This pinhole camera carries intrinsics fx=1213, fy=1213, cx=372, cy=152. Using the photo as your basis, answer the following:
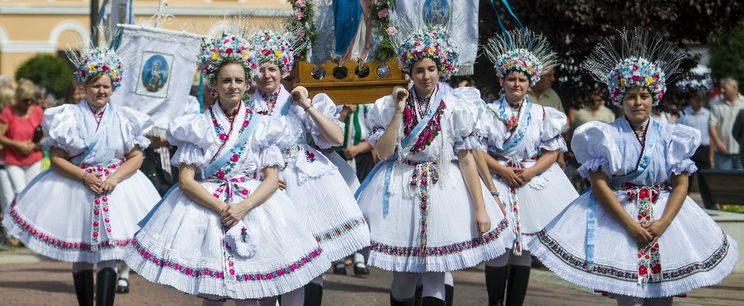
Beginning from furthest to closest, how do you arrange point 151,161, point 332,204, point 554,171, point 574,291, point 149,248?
point 151,161 → point 574,291 → point 554,171 → point 332,204 → point 149,248

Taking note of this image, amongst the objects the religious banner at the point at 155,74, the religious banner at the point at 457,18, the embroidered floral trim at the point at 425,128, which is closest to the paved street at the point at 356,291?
the religious banner at the point at 155,74

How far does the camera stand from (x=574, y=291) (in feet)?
36.1

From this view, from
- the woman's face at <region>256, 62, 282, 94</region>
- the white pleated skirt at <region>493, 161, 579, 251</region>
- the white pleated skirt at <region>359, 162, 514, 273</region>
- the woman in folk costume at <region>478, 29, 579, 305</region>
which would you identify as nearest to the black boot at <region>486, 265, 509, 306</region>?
the woman in folk costume at <region>478, 29, 579, 305</region>

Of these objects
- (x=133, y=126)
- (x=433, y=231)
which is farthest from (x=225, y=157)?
(x=133, y=126)

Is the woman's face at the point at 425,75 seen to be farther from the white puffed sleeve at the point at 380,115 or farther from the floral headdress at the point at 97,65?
the floral headdress at the point at 97,65

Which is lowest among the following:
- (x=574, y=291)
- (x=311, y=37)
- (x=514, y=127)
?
(x=574, y=291)

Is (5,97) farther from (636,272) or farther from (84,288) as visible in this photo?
(636,272)

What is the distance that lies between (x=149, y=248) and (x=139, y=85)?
15.8ft

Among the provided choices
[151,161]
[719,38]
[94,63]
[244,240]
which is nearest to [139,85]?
[151,161]

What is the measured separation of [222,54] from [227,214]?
0.92 m

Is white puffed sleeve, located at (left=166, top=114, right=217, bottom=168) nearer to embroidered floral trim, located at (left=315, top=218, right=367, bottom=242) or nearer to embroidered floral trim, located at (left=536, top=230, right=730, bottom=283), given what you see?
embroidered floral trim, located at (left=315, top=218, right=367, bottom=242)

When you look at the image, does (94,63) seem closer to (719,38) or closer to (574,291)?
(574,291)

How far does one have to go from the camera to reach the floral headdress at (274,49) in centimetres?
772

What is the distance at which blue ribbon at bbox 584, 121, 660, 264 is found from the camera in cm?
693
